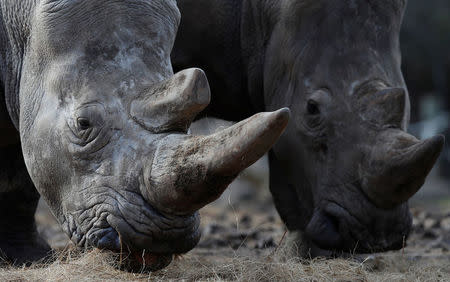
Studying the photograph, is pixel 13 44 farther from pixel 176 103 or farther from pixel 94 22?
pixel 176 103

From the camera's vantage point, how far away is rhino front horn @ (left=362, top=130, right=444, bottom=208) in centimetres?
510

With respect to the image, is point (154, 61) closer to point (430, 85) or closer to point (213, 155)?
point (213, 155)

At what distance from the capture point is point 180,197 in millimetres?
3959

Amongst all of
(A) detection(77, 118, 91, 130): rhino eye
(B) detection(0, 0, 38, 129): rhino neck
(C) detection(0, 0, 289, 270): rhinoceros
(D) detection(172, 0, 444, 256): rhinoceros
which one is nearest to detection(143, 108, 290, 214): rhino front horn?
(C) detection(0, 0, 289, 270): rhinoceros

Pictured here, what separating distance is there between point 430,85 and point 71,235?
1433 cm

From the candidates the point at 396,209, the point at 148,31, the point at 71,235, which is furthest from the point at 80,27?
the point at 396,209

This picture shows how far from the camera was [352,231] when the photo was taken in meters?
5.55

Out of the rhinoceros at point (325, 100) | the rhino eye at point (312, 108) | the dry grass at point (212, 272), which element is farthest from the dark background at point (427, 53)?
the dry grass at point (212, 272)

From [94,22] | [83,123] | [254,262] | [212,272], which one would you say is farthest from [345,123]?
[83,123]

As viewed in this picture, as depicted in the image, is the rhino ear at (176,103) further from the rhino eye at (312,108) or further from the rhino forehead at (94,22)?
the rhino eye at (312,108)

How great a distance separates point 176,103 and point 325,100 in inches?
74.9

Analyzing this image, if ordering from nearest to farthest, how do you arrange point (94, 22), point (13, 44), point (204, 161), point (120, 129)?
point (204, 161), point (120, 129), point (94, 22), point (13, 44)

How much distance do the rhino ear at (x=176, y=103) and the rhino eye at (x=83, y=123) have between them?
248 mm

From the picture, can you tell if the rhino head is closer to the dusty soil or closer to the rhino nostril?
the rhino nostril
